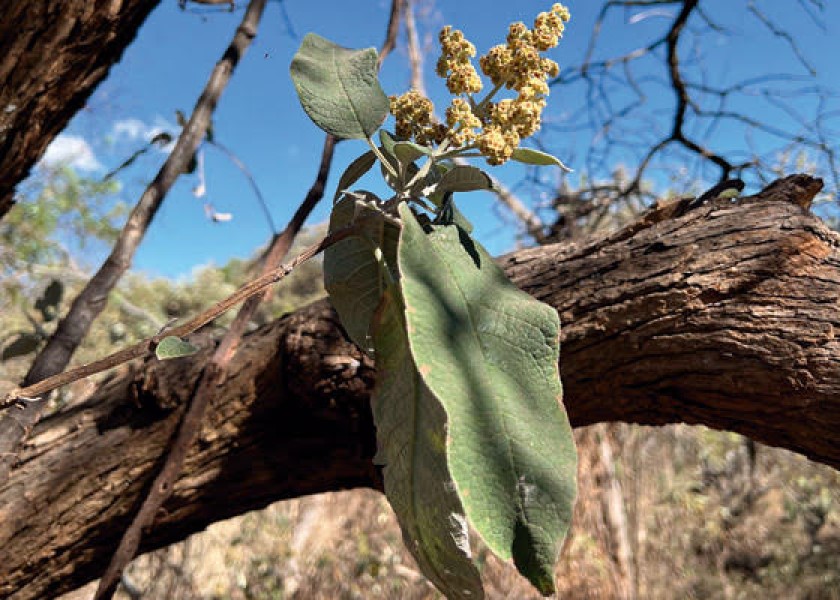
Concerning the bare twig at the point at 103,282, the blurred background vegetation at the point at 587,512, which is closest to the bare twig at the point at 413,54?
the blurred background vegetation at the point at 587,512

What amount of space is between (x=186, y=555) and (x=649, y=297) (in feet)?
9.22

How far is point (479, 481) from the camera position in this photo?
528 mm


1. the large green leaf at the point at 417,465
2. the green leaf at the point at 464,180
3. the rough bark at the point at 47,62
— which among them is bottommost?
the large green leaf at the point at 417,465

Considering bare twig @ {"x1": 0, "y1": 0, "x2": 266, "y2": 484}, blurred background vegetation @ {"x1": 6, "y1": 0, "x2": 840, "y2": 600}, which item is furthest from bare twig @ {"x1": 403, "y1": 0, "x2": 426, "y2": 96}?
bare twig @ {"x1": 0, "y1": 0, "x2": 266, "y2": 484}

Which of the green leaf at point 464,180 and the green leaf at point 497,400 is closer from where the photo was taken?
the green leaf at point 497,400

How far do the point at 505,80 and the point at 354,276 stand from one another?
0.27 meters

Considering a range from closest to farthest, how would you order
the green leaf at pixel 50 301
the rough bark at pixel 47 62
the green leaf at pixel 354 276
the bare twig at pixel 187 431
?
the green leaf at pixel 354 276 → the bare twig at pixel 187 431 → the rough bark at pixel 47 62 → the green leaf at pixel 50 301

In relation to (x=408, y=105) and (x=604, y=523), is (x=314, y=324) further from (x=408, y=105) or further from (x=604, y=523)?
(x=604, y=523)

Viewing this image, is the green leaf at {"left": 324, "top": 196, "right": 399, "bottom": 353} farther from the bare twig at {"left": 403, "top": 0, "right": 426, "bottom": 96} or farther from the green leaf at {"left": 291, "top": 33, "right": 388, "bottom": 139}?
the bare twig at {"left": 403, "top": 0, "right": 426, "bottom": 96}

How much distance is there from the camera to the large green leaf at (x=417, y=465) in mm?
587

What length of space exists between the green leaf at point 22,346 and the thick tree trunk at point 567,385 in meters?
0.20

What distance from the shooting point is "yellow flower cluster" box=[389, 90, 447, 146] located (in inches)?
29.8

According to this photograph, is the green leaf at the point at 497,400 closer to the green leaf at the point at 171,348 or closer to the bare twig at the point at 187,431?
the green leaf at the point at 171,348

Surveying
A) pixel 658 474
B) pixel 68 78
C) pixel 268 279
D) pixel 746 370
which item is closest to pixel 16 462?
pixel 68 78
